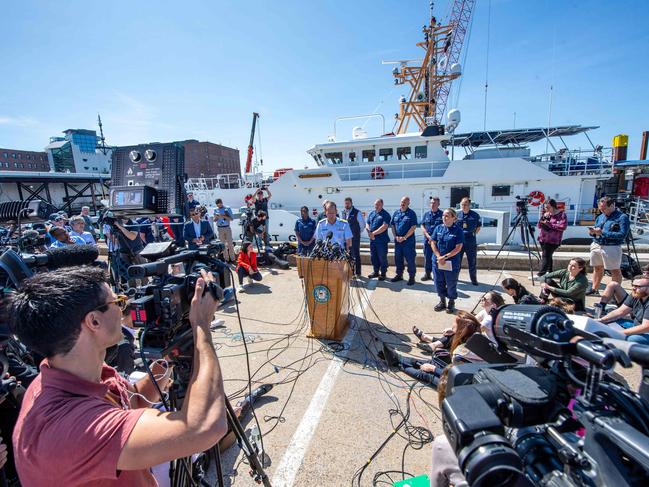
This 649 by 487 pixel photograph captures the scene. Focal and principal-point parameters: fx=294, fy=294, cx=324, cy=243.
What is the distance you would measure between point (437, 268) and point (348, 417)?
10.2 ft

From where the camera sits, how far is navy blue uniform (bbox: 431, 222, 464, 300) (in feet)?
16.2

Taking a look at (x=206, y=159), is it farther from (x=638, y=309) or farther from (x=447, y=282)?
(x=638, y=309)

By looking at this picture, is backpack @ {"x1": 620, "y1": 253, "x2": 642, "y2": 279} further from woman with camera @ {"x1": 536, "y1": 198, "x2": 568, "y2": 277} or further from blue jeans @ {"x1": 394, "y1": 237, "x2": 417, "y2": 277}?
blue jeans @ {"x1": 394, "y1": 237, "x2": 417, "y2": 277}

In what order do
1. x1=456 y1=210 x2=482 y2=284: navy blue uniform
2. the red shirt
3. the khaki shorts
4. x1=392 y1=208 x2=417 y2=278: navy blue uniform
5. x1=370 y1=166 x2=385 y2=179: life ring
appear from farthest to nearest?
1. x1=370 y1=166 x2=385 y2=179: life ring
2. x1=392 y1=208 x2=417 y2=278: navy blue uniform
3. x1=456 y1=210 x2=482 y2=284: navy blue uniform
4. the khaki shorts
5. the red shirt

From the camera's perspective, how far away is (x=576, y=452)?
95 cm

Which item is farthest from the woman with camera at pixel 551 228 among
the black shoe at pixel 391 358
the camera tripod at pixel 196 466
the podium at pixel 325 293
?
the camera tripod at pixel 196 466

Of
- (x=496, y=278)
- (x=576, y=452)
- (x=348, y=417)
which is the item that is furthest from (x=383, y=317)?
(x=576, y=452)

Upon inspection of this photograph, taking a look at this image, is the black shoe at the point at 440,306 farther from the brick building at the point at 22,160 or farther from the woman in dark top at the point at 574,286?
the brick building at the point at 22,160

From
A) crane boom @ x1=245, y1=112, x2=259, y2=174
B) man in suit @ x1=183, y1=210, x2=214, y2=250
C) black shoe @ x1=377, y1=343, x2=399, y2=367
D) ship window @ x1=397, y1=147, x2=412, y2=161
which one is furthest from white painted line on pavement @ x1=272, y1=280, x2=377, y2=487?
crane boom @ x1=245, y1=112, x2=259, y2=174

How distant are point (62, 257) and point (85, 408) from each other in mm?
2150

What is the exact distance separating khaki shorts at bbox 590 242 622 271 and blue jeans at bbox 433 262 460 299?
103 inches

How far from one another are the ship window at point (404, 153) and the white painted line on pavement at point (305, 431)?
10.1m

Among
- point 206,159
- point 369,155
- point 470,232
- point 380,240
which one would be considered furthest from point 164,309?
point 206,159

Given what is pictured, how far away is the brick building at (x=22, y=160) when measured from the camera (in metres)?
48.5
